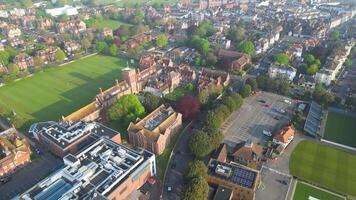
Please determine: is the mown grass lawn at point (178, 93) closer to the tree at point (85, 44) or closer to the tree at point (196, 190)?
the tree at point (196, 190)

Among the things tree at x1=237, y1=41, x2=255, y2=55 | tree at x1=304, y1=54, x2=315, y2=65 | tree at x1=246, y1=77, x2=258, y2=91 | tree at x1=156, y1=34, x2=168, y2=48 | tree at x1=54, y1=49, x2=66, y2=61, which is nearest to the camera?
tree at x1=246, y1=77, x2=258, y2=91

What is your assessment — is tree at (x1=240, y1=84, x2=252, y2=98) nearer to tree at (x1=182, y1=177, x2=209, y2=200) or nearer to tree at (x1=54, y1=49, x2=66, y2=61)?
tree at (x1=182, y1=177, x2=209, y2=200)

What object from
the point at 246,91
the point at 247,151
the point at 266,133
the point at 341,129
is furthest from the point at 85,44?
the point at 341,129

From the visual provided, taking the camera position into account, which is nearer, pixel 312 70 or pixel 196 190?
pixel 196 190

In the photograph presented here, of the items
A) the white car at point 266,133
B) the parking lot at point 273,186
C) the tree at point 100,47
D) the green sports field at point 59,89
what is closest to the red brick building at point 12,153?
the green sports field at point 59,89

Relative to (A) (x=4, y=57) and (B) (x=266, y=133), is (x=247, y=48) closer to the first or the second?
(B) (x=266, y=133)

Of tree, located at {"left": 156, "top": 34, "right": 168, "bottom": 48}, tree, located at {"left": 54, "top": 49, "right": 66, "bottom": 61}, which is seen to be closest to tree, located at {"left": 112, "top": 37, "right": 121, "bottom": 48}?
tree, located at {"left": 156, "top": 34, "right": 168, "bottom": 48}

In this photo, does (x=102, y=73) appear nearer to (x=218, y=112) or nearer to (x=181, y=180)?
(x=218, y=112)
